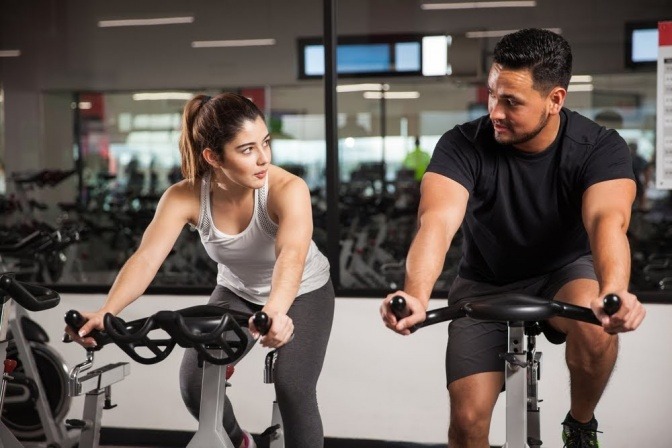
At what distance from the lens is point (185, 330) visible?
1811 mm

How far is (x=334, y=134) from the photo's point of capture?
3895 mm

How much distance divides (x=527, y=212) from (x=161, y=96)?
658cm

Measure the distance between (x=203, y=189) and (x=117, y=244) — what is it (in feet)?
12.9

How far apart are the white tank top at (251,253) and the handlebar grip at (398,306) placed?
770 mm

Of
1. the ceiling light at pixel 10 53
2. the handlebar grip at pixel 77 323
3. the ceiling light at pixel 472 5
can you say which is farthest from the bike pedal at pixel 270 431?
the ceiling light at pixel 10 53

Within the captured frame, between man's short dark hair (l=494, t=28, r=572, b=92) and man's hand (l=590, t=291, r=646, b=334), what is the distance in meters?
0.61

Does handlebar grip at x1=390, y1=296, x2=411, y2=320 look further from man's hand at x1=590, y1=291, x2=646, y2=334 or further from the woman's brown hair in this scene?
the woman's brown hair

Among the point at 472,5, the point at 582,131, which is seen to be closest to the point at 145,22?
the point at 472,5

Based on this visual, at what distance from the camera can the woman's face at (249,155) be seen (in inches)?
92.4

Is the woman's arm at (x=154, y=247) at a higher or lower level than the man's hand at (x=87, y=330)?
higher

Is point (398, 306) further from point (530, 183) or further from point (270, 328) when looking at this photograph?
point (530, 183)

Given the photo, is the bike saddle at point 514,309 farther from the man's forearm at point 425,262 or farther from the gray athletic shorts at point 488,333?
the gray athletic shorts at point 488,333

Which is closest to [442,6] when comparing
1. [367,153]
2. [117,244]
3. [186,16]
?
[367,153]

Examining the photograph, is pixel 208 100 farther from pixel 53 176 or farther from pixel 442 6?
pixel 442 6
